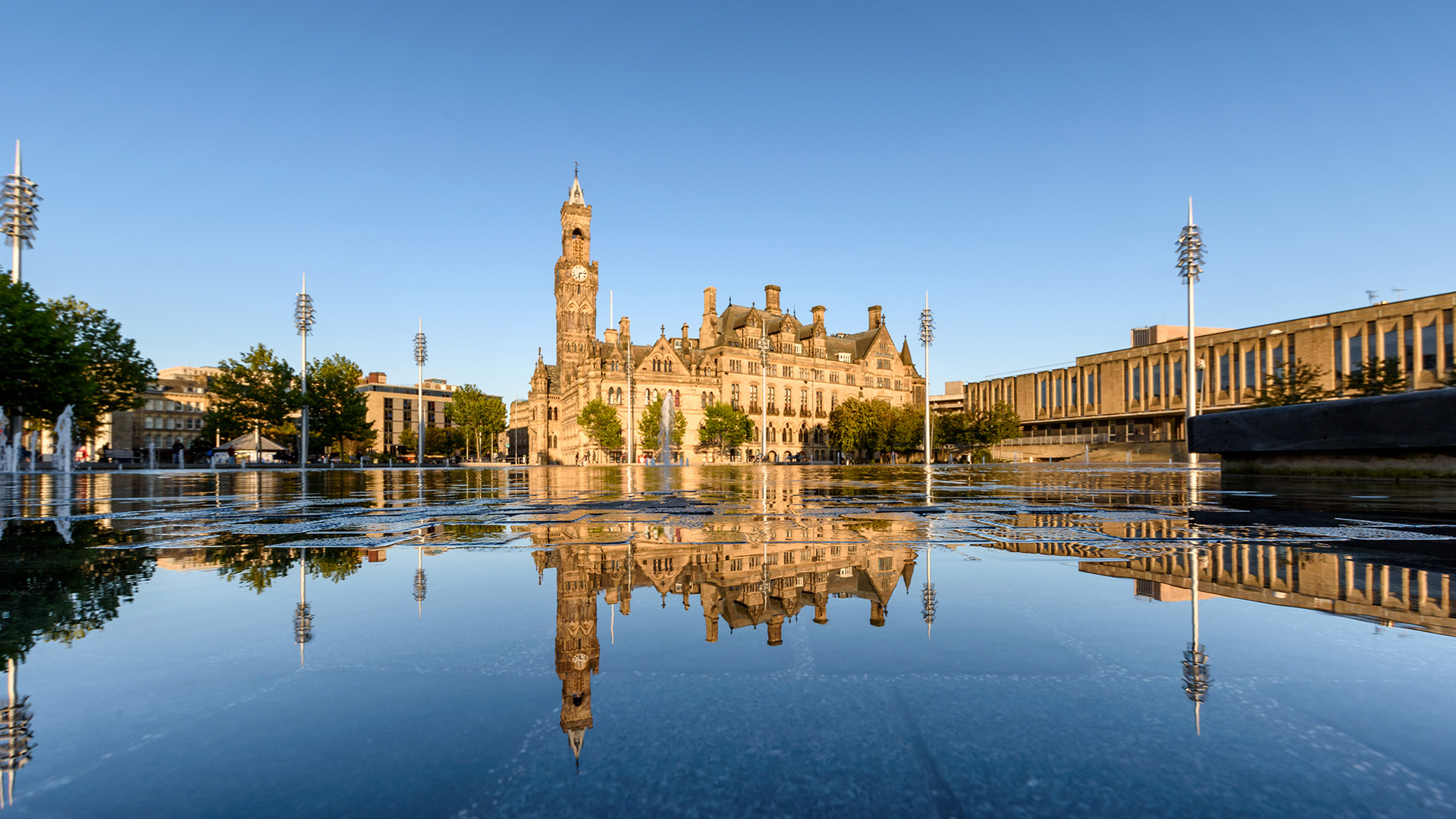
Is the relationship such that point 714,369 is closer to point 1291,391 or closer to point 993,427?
point 993,427

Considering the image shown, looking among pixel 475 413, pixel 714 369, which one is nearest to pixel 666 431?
pixel 714 369

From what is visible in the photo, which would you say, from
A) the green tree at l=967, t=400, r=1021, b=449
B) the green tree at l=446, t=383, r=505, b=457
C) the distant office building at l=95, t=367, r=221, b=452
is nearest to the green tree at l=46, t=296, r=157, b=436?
the green tree at l=446, t=383, r=505, b=457

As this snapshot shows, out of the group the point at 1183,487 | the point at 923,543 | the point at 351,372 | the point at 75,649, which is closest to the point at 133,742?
the point at 75,649

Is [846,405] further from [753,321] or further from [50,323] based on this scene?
[50,323]

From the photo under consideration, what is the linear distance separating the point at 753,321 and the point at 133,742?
3482 inches

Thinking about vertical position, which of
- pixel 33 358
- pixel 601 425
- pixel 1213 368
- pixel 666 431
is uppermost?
pixel 1213 368

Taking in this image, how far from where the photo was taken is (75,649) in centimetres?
304

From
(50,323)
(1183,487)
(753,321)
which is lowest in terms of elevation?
(1183,487)

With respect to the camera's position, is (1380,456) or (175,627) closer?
(175,627)

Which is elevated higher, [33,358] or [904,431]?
[33,358]

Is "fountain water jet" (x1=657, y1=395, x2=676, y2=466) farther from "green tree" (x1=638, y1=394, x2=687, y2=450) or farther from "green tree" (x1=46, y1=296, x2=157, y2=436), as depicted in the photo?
"green tree" (x1=46, y1=296, x2=157, y2=436)

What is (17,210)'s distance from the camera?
117 feet

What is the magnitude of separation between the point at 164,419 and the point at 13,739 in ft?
506

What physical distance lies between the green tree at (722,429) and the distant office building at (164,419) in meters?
91.7
